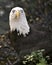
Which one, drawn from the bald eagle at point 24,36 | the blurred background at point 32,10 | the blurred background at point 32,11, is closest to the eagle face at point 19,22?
the bald eagle at point 24,36

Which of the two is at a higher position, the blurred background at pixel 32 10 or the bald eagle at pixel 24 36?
the blurred background at pixel 32 10

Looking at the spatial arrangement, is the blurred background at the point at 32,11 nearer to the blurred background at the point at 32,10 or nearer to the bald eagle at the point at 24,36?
the blurred background at the point at 32,10

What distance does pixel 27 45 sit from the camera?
7.54 m

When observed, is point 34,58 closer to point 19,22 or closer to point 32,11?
point 19,22

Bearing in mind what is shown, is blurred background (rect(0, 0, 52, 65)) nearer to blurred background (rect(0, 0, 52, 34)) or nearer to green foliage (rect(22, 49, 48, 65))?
blurred background (rect(0, 0, 52, 34))

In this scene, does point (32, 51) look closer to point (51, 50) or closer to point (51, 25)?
point (51, 50)

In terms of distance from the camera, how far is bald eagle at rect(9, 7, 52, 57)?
746 centimetres

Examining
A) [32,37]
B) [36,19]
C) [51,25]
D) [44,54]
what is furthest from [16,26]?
[36,19]

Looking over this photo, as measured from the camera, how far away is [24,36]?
7832 mm

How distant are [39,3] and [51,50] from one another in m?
4.05

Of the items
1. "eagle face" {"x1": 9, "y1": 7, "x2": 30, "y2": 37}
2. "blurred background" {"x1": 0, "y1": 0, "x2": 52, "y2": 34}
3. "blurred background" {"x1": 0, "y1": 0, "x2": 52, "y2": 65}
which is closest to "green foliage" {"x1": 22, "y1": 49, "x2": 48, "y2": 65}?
"eagle face" {"x1": 9, "y1": 7, "x2": 30, "y2": 37}

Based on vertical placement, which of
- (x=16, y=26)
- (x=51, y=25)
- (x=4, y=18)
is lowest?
(x=16, y=26)

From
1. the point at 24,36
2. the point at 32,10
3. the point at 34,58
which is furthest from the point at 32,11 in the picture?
the point at 34,58

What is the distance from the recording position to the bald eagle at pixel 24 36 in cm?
746
